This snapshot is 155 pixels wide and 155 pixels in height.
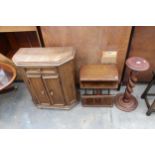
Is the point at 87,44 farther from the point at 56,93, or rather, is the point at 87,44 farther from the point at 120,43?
the point at 56,93

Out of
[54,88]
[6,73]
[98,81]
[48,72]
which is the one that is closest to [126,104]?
[98,81]

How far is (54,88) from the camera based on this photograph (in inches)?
62.4

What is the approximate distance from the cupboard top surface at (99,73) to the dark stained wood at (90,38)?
0.15m

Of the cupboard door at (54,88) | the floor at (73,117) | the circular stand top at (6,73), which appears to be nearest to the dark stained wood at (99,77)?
the cupboard door at (54,88)

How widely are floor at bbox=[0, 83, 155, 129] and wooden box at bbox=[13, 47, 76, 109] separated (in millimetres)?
174

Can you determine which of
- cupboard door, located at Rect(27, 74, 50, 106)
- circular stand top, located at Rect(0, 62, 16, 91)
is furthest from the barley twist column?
circular stand top, located at Rect(0, 62, 16, 91)

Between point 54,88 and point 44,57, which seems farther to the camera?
point 54,88

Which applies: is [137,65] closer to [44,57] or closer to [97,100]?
[97,100]

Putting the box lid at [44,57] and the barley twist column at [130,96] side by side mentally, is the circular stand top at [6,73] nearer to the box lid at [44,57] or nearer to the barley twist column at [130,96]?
the box lid at [44,57]

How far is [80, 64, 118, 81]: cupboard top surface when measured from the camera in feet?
4.93

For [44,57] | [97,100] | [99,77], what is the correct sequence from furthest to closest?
[97,100] → [99,77] → [44,57]

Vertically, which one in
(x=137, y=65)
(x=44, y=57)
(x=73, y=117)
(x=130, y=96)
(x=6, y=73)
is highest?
(x=44, y=57)

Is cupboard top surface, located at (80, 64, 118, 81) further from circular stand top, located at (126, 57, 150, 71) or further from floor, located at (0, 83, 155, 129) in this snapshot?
floor, located at (0, 83, 155, 129)

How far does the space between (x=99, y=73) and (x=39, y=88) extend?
2.26 ft
